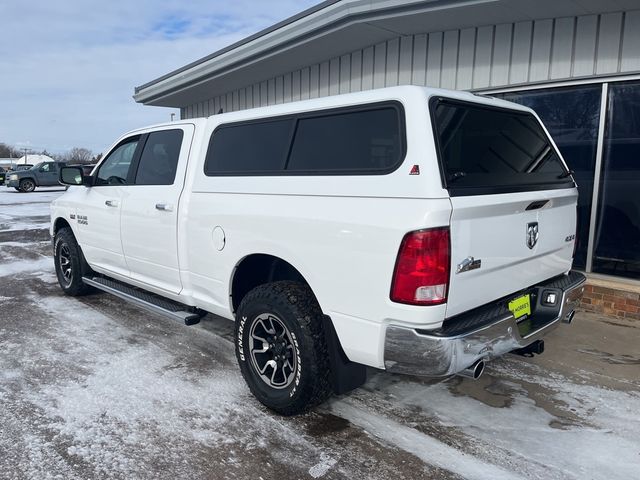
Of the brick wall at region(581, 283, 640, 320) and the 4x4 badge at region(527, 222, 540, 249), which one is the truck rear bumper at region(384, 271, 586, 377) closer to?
the 4x4 badge at region(527, 222, 540, 249)

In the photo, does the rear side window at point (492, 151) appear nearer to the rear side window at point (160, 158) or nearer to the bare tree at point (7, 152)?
the rear side window at point (160, 158)

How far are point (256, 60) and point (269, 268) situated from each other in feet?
19.7

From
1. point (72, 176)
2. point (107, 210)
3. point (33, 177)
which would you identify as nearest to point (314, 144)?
point (107, 210)

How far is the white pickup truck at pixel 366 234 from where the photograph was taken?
8.57 ft

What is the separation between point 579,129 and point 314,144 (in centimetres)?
406

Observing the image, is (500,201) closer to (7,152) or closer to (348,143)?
(348,143)

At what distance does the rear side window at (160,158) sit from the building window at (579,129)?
4.35 m

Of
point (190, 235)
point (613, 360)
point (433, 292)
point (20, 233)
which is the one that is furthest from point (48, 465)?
point (20, 233)

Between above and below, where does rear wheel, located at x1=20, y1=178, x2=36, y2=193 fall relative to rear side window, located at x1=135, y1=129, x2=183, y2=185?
below

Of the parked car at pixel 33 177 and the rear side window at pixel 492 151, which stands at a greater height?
the rear side window at pixel 492 151

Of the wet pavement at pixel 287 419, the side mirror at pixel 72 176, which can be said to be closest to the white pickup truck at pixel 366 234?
the wet pavement at pixel 287 419

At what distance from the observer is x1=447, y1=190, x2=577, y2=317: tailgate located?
264 cm

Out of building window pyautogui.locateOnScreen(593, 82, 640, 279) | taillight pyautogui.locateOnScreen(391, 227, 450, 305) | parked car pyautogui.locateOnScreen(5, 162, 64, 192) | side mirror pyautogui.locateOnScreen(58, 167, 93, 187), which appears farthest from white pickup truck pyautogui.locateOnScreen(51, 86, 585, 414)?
parked car pyautogui.locateOnScreen(5, 162, 64, 192)

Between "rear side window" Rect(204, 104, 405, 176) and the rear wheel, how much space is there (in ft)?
89.6
